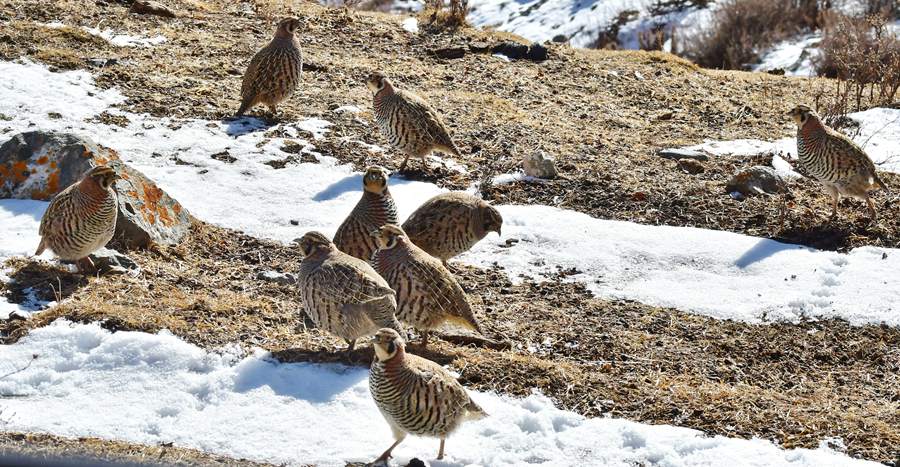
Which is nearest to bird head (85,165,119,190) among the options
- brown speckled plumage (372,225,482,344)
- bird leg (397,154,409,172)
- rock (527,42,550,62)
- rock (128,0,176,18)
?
brown speckled plumage (372,225,482,344)

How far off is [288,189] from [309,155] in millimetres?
930

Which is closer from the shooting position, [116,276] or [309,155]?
[116,276]

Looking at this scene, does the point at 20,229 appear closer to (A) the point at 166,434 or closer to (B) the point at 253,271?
(B) the point at 253,271

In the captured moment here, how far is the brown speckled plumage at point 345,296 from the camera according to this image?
23.7 feet

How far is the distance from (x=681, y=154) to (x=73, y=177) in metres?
7.18

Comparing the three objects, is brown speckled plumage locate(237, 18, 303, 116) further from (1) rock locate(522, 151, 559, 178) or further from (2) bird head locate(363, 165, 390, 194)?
(2) bird head locate(363, 165, 390, 194)

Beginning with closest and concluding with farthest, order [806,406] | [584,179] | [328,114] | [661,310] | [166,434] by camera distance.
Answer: [166,434], [806,406], [661,310], [584,179], [328,114]

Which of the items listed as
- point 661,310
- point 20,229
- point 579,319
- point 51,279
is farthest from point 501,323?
point 20,229

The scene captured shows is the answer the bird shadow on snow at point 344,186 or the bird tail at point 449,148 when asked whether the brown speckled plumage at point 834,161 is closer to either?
the bird tail at point 449,148

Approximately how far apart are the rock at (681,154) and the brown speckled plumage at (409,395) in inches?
291

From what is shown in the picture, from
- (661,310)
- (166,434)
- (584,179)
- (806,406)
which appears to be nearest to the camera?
(166,434)

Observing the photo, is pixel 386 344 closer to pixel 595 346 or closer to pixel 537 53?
pixel 595 346

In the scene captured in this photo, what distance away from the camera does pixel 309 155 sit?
12.1 meters

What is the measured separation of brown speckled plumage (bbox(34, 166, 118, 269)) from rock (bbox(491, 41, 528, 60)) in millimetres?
9169
